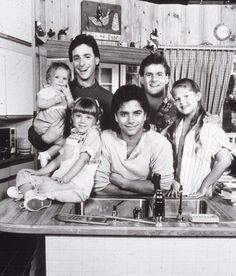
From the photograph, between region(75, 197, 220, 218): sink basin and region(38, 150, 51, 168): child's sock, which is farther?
region(38, 150, 51, 168): child's sock

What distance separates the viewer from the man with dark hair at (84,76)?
3.28 metres

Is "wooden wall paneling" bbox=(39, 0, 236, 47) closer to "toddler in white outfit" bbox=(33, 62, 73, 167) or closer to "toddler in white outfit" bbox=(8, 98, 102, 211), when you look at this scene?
"toddler in white outfit" bbox=(33, 62, 73, 167)

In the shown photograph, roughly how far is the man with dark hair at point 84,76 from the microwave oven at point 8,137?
1030 mm

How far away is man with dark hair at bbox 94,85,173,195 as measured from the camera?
3074 mm

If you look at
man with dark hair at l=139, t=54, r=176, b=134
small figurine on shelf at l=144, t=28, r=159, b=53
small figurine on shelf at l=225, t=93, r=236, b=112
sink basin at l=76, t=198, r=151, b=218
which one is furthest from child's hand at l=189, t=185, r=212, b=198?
small figurine on shelf at l=225, t=93, r=236, b=112

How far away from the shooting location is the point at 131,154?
→ 10.2 ft

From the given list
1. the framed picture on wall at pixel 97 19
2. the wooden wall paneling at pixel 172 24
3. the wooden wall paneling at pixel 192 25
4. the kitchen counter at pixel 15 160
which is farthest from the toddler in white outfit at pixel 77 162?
the wooden wall paneling at pixel 192 25

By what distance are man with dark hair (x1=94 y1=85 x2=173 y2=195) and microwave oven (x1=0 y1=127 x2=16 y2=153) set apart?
156 centimetres

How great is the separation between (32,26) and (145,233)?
117 inches

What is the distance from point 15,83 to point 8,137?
0.61 meters

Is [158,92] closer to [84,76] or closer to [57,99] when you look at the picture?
[84,76]

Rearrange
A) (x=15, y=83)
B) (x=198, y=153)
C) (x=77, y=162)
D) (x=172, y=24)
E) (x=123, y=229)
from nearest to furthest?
(x=123, y=229)
(x=77, y=162)
(x=198, y=153)
(x=15, y=83)
(x=172, y=24)

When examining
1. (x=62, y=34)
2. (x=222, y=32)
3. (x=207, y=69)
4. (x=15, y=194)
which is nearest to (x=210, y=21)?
(x=222, y=32)

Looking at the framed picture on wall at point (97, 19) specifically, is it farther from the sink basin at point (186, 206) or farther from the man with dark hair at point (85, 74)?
the sink basin at point (186, 206)
